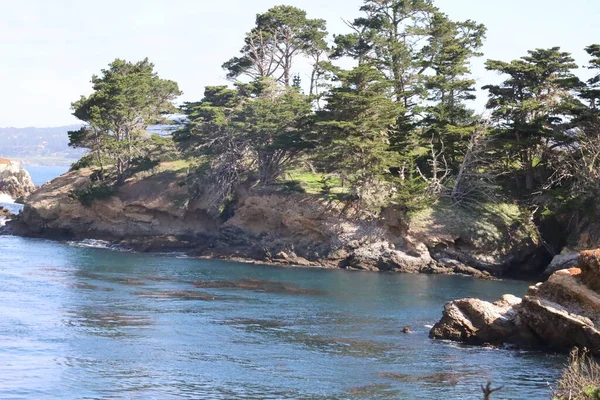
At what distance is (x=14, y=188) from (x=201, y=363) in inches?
3975

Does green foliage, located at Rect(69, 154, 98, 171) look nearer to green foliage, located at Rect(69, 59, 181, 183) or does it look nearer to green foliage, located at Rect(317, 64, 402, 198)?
green foliage, located at Rect(69, 59, 181, 183)

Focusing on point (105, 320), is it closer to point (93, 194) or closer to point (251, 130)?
point (251, 130)

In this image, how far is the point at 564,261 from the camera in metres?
52.8

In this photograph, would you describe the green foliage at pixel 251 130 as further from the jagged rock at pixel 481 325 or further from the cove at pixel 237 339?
the jagged rock at pixel 481 325

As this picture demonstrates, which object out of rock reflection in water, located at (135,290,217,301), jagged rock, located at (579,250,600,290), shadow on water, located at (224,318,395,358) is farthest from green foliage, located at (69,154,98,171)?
jagged rock, located at (579,250,600,290)

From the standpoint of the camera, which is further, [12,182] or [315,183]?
[12,182]

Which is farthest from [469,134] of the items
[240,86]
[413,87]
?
[240,86]

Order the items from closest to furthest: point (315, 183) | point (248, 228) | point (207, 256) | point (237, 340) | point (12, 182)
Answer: point (237, 340) < point (207, 256) < point (248, 228) < point (315, 183) < point (12, 182)

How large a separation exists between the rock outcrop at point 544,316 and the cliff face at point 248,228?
75.6 ft

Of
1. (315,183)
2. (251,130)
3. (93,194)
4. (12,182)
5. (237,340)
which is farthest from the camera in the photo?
(12,182)

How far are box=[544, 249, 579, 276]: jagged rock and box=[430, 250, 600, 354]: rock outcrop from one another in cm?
1978

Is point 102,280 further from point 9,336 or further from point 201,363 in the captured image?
point 201,363

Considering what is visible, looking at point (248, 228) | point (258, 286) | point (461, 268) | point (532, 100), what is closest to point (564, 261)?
point (461, 268)

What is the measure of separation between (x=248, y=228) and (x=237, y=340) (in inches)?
1175
